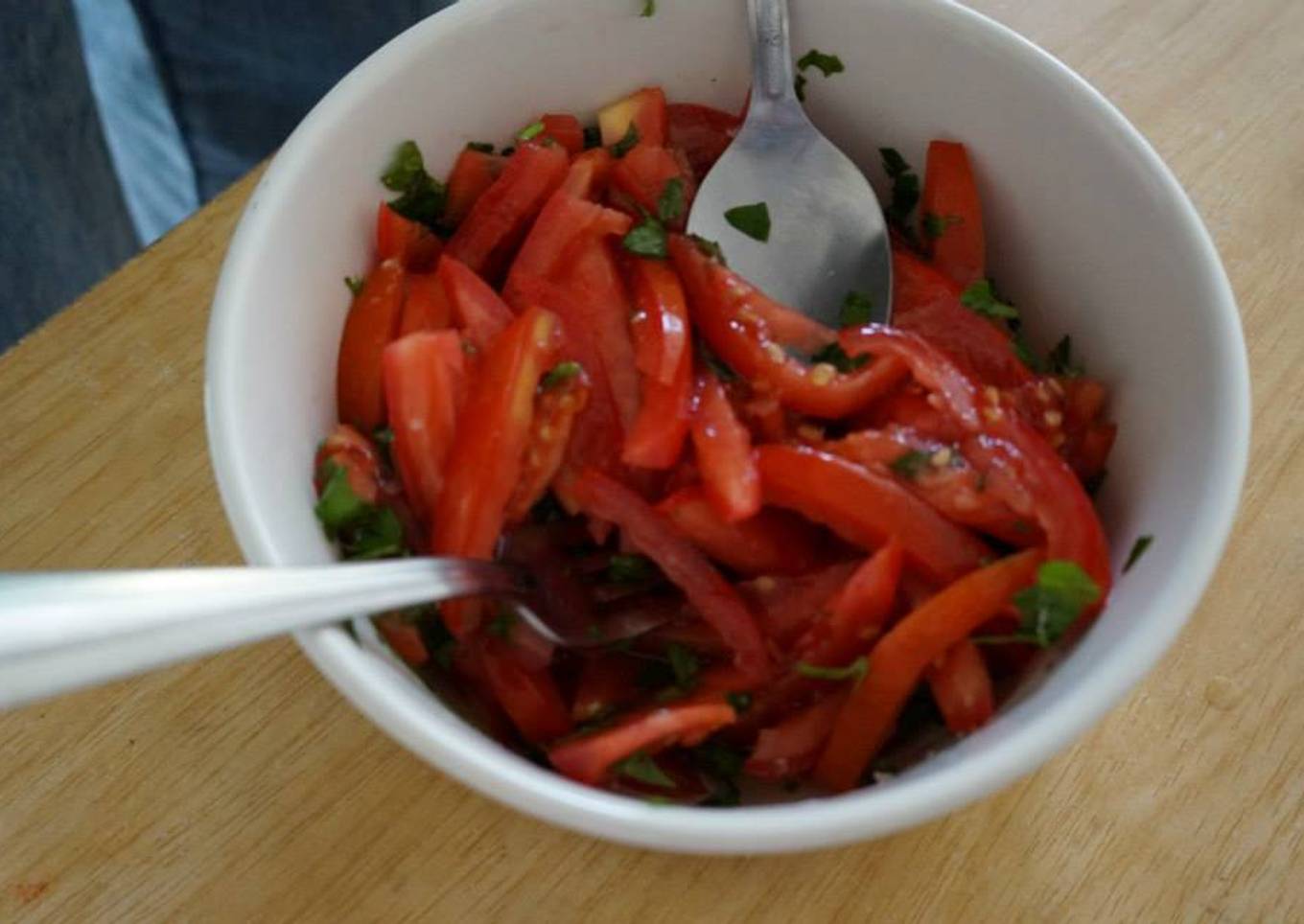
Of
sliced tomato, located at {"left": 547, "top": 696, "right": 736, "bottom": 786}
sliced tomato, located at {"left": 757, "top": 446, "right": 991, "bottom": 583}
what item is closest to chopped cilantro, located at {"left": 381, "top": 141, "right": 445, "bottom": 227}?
sliced tomato, located at {"left": 757, "top": 446, "right": 991, "bottom": 583}

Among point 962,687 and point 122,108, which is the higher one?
point 962,687

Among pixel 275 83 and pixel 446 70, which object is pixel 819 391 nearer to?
pixel 446 70

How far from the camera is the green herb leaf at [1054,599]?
0.88 m

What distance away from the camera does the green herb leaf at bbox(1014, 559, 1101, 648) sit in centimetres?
88

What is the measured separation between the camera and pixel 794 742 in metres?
0.91

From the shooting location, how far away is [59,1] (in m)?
1.70

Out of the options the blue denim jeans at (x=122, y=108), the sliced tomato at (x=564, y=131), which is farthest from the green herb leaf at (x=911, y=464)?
the blue denim jeans at (x=122, y=108)

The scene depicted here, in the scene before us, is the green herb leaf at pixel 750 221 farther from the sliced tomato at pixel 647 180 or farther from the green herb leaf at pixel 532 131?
the green herb leaf at pixel 532 131

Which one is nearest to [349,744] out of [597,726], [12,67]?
[597,726]

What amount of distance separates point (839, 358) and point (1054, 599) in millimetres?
244

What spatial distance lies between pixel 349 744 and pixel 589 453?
0.29m

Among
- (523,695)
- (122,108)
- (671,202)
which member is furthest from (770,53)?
(122,108)

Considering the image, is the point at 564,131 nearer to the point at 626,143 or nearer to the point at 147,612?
the point at 626,143

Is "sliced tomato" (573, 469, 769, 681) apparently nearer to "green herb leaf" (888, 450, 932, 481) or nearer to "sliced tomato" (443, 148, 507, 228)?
"green herb leaf" (888, 450, 932, 481)
